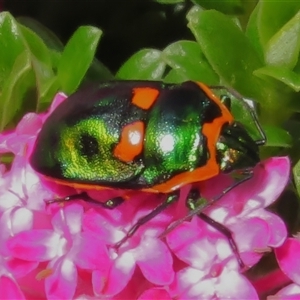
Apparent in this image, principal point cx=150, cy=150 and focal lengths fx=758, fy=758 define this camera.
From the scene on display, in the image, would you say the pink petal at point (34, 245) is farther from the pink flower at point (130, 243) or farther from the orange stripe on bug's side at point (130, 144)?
the orange stripe on bug's side at point (130, 144)

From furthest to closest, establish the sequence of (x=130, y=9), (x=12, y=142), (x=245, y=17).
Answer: (x=130, y=9) < (x=245, y=17) < (x=12, y=142)

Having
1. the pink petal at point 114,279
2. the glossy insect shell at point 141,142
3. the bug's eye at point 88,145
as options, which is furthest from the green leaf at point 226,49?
the pink petal at point 114,279

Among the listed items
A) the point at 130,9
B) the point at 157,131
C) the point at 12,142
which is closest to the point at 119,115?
the point at 157,131

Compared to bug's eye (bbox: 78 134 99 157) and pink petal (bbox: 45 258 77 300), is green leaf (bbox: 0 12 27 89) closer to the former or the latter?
bug's eye (bbox: 78 134 99 157)

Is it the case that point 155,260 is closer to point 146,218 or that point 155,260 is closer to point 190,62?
point 146,218

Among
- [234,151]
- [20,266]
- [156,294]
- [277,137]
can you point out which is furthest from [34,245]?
[277,137]

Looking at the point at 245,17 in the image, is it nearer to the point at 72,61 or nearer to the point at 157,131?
the point at 72,61
